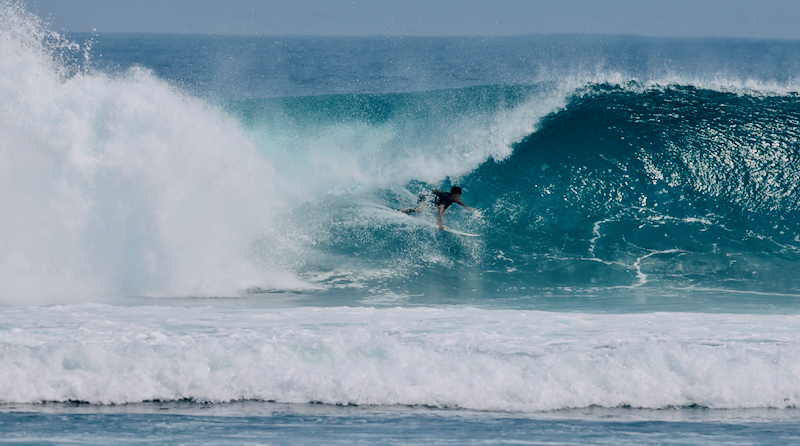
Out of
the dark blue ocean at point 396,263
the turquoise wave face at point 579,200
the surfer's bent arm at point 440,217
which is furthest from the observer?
the surfer's bent arm at point 440,217

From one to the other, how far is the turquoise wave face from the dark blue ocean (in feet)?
0.15

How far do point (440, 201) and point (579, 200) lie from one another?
7.20ft

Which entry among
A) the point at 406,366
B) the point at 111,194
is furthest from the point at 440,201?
the point at 406,366

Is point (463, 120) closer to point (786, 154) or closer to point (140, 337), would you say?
point (786, 154)

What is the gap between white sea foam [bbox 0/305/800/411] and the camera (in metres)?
4.70

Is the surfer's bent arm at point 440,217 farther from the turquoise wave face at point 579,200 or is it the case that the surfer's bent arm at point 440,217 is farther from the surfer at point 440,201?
the turquoise wave face at point 579,200

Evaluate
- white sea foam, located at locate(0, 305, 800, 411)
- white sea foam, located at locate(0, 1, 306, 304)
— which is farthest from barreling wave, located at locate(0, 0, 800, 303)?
white sea foam, located at locate(0, 305, 800, 411)

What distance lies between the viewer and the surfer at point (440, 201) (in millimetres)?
9734

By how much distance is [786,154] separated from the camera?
11.2 meters

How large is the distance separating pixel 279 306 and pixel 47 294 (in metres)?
2.26

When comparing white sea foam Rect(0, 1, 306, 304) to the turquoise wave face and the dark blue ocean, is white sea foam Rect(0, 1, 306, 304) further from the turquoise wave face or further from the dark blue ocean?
the turquoise wave face

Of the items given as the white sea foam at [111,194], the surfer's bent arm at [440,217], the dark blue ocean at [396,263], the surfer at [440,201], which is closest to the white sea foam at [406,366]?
the dark blue ocean at [396,263]

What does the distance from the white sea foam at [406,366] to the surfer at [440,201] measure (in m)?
4.09

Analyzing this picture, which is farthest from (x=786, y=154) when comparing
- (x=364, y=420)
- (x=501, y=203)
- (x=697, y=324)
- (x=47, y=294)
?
(x=47, y=294)
